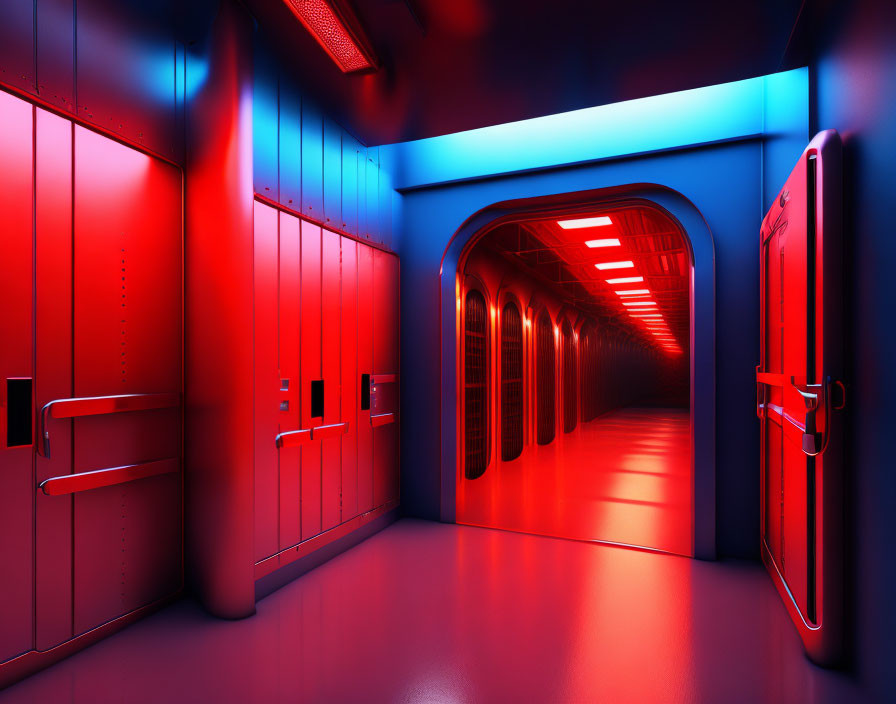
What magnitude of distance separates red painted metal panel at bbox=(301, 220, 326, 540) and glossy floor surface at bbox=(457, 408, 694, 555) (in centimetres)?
193

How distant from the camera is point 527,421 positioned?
1029 centimetres

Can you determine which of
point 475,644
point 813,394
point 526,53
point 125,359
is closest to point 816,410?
point 813,394

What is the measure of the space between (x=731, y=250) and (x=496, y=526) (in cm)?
353

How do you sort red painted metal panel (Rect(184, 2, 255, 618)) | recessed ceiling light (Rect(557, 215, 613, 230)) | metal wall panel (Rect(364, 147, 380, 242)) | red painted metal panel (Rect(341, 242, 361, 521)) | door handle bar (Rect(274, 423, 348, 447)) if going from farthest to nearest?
recessed ceiling light (Rect(557, 215, 613, 230)) < metal wall panel (Rect(364, 147, 380, 242)) < red painted metal panel (Rect(341, 242, 361, 521)) < door handle bar (Rect(274, 423, 348, 447)) < red painted metal panel (Rect(184, 2, 255, 618))

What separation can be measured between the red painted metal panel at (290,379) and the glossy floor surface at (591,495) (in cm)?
217

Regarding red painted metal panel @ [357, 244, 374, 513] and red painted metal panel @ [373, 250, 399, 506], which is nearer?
red painted metal panel @ [357, 244, 374, 513]

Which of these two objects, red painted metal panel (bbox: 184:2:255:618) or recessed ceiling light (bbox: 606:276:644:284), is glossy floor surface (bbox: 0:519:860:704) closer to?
red painted metal panel (bbox: 184:2:255:618)

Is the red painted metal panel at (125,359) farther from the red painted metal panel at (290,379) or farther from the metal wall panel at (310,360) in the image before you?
the metal wall panel at (310,360)

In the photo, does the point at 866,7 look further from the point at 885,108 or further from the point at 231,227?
the point at 231,227

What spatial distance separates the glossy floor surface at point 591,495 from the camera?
5.04 metres

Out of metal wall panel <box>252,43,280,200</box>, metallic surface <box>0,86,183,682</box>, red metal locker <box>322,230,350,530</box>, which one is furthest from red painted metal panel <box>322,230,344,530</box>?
metallic surface <box>0,86,183,682</box>

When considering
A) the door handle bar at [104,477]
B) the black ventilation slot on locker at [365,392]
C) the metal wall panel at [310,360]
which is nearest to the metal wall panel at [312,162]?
the metal wall panel at [310,360]

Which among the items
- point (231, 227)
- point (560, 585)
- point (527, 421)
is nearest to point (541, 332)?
point (527, 421)

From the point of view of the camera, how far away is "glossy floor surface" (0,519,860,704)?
8.14 feet
